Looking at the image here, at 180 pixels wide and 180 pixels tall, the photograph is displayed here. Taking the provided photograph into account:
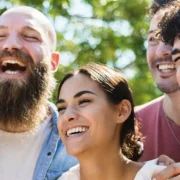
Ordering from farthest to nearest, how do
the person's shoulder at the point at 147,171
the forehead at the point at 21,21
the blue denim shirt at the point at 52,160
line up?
the forehead at the point at 21,21, the blue denim shirt at the point at 52,160, the person's shoulder at the point at 147,171

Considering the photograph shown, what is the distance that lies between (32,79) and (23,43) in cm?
26

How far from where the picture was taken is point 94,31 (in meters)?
10.1

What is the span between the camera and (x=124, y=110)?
3.55 metres

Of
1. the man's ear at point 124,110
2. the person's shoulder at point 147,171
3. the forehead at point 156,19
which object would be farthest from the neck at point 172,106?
the person's shoulder at point 147,171

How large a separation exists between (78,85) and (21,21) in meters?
0.92

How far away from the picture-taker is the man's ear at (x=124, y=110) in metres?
3.52

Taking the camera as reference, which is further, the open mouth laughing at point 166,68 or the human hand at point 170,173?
the open mouth laughing at point 166,68

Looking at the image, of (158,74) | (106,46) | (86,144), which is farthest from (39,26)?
(106,46)

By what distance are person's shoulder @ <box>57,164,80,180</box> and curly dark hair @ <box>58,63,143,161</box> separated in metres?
0.30

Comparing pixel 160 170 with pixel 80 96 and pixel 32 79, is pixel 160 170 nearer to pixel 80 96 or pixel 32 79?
pixel 80 96

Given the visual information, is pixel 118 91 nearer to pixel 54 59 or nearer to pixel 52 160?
pixel 52 160

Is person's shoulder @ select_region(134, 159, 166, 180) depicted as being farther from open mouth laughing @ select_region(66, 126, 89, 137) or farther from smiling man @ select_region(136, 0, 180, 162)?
smiling man @ select_region(136, 0, 180, 162)

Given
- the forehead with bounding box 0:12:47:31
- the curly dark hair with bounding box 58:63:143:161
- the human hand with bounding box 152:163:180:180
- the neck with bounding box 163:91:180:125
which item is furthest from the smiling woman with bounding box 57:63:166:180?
the forehead with bounding box 0:12:47:31

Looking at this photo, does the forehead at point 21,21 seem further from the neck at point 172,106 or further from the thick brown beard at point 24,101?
the neck at point 172,106
